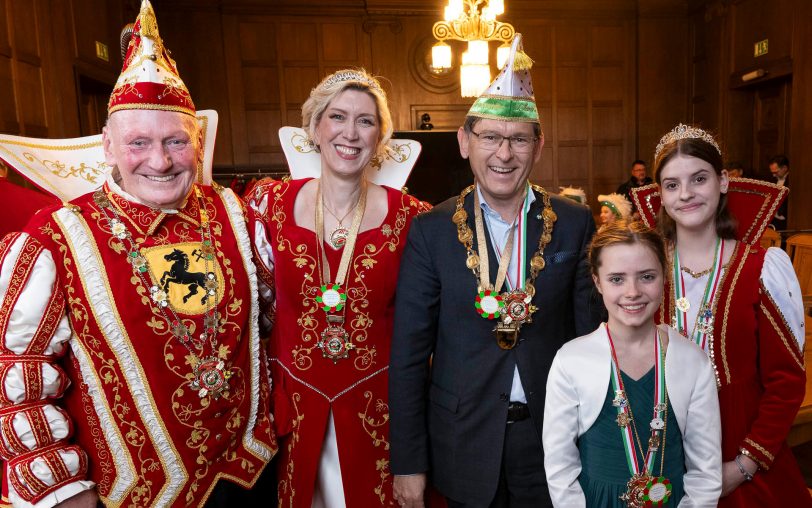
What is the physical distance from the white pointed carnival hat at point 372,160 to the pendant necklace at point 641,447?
106 cm

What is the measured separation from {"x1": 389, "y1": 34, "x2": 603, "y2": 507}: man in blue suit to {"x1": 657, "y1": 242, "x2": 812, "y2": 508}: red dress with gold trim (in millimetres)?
393

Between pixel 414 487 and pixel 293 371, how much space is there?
514 mm

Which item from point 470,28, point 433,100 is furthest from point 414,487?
point 433,100

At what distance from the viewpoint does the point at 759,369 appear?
67.3 inches

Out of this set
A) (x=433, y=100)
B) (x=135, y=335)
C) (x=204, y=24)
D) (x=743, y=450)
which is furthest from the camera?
(x=433, y=100)

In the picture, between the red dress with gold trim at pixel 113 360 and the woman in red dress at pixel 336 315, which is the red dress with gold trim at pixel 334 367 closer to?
the woman in red dress at pixel 336 315

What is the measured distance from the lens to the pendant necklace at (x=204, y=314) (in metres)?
1.52

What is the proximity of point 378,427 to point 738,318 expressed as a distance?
Result: 1.14 metres

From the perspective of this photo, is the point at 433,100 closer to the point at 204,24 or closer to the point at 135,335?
the point at 204,24

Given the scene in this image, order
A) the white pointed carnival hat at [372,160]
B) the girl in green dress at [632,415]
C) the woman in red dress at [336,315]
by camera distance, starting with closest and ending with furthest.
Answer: the girl in green dress at [632,415] → the woman in red dress at [336,315] → the white pointed carnival hat at [372,160]

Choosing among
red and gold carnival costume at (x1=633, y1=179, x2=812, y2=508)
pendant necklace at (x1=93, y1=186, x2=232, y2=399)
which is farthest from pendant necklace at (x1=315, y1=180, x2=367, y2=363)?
red and gold carnival costume at (x1=633, y1=179, x2=812, y2=508)

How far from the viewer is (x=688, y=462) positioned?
151 cm

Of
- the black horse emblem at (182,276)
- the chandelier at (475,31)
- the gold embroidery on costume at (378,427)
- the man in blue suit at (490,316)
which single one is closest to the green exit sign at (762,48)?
the chandelier at (475,31)

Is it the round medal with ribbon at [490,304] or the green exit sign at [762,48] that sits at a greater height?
the green exit sign at [762,48]
